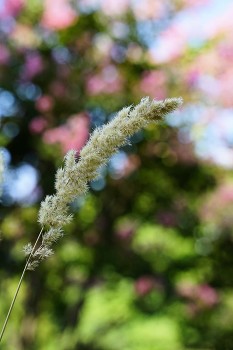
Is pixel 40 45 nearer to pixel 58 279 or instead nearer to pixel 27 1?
pixel 27 1

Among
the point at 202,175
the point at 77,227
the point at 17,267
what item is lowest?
the point at 17,267

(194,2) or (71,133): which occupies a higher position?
(194,2)

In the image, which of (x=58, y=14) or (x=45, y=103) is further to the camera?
(x=45, y=103)

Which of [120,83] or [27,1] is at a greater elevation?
[27,1]

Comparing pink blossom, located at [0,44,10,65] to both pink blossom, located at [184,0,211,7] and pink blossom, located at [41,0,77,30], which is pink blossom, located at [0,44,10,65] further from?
pink blossom, located at [184,0,211,7]

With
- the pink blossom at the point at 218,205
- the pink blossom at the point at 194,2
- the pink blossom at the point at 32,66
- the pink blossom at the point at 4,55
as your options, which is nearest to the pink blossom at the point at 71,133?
the pink blossom at the point at 32,66

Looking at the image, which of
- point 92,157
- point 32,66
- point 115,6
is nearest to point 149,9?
point 115,6

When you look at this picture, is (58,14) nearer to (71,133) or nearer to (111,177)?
(71,133)

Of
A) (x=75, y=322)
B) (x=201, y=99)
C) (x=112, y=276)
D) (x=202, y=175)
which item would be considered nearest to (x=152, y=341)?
(x=75, y=322)
